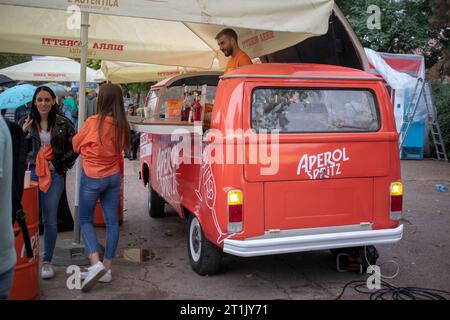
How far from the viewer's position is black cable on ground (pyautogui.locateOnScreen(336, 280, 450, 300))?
4.30 meters

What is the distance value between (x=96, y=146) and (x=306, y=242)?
6.80 ft

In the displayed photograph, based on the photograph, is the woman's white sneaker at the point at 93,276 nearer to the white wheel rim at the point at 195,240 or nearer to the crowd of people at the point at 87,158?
the crowd of people at the point at 87,158

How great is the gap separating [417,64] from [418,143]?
2.31 metres

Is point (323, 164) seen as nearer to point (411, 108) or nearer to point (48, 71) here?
point (411, 108)

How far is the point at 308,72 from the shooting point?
4406mm

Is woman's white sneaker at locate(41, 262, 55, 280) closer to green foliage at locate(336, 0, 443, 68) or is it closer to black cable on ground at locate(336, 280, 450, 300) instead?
black cable on ground at locate(336, 280, 450, 300)

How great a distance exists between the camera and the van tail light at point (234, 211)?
4023 mm

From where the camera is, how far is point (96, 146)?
4316 millimetres

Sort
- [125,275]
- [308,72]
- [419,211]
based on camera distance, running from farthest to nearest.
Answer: [419,211]
[125,275]
[308,72]

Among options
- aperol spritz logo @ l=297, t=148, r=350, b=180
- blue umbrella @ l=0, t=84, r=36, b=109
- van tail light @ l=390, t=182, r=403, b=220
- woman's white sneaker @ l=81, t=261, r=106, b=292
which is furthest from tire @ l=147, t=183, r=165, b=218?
van tail light @ l=390, t=182, r=403, b=220

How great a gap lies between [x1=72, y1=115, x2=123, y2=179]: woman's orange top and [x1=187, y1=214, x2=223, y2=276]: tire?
110 cm
